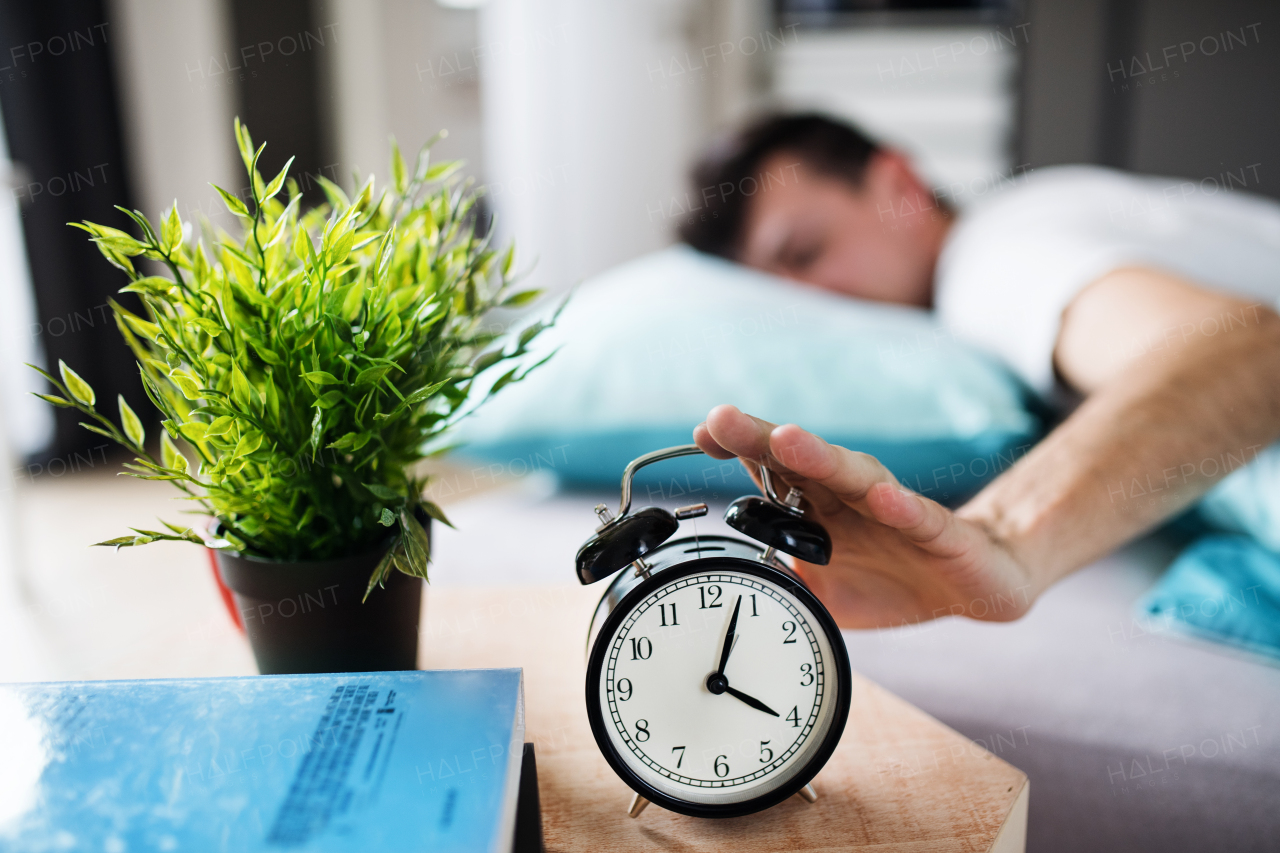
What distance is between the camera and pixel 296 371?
1.71ft

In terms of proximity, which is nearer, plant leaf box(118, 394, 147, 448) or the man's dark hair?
plant leaf box(118, 394, 147, 448)

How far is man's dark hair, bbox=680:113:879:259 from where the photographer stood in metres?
1.78

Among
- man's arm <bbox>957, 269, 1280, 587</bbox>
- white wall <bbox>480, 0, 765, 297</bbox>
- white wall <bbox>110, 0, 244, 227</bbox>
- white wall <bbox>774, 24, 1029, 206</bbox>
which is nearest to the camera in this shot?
man's arm <bbox>957, 269, 1280, 587</bbox>

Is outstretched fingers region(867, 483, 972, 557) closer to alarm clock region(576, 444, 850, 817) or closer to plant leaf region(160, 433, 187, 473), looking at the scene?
alarm clock region(576, 444, 850, 817)

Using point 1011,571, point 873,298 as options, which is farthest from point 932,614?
point 873,298

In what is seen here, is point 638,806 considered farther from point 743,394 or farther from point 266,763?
point 743,394

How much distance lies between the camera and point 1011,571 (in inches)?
25.1

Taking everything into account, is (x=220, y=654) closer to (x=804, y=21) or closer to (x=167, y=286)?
(x=167, y=286)

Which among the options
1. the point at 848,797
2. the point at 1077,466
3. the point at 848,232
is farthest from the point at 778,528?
the point at 848,232

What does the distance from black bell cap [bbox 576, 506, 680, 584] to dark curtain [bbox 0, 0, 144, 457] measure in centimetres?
211

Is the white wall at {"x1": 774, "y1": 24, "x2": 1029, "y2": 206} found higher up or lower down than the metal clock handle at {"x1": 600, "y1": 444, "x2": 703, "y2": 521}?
higher up

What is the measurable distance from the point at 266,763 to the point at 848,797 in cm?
33

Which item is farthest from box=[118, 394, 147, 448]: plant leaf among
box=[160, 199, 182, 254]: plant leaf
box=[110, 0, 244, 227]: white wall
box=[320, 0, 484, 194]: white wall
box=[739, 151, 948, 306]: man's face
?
box=[320, 0, 484, 194]: white wall

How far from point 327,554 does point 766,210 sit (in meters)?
1.36
